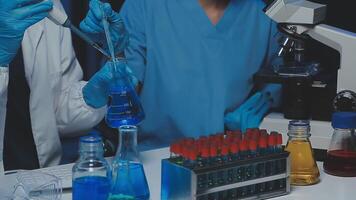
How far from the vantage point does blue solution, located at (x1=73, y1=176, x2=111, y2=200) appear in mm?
1181

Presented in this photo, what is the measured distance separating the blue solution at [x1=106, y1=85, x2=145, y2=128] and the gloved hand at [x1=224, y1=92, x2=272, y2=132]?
0.49 meters

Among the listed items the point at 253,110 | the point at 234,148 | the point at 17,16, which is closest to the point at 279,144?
the point at 234,148

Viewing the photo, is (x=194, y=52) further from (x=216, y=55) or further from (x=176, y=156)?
(x=176, y=156)

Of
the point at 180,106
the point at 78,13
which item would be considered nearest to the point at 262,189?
the point at 180,106

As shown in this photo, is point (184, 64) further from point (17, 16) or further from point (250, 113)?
point (17, 16)

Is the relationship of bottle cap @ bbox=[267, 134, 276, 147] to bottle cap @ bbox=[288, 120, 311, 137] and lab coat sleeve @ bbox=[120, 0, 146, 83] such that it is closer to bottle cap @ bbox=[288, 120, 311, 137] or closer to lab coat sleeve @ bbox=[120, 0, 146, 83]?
bottle cap @ bbox=[288, 120, 311, 137]

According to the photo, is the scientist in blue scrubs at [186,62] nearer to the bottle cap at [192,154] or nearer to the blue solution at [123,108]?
the blue solution at [123,108]

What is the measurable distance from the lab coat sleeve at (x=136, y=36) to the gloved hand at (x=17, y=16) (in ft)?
1.76

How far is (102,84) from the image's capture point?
169 cm

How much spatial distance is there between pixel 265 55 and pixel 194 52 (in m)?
0.27

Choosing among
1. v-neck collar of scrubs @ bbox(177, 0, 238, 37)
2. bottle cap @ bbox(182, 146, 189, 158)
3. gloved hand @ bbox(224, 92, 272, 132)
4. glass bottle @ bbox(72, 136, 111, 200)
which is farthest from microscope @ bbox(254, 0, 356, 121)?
glass bottle @ bbox(72, 136, 111, 200)

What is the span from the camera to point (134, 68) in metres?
Answer: 2.11

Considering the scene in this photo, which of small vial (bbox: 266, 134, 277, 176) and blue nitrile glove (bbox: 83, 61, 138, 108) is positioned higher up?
blue nitrile glove (bbox: 83, 61, 138, 108)

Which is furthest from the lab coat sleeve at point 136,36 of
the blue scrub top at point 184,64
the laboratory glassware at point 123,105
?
the laboratory glassware at point 123,105
